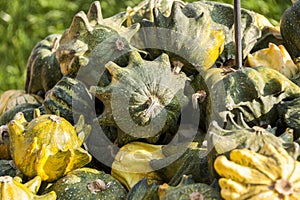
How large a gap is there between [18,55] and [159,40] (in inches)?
128

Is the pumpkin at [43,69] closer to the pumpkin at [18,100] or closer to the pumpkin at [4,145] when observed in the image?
the pumpkin at [18,100]

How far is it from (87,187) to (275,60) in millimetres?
751

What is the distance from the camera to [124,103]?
201 cm

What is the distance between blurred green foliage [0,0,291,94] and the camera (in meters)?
5.18

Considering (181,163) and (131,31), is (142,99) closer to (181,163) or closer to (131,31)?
(181,163)

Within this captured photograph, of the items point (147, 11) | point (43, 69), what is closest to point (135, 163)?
point (147, 11)

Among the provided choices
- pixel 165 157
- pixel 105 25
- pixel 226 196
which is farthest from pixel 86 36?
pixel 226 196

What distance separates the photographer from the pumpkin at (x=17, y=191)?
1.83 m

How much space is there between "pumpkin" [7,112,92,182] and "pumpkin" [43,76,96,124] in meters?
0.12

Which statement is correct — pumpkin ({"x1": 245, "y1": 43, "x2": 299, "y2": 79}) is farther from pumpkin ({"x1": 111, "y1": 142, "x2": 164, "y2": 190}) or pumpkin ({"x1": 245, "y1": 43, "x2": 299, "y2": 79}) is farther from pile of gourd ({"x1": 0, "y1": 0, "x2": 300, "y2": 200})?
pumpkin ({"x1": 111, "y1": 142, "x2": 164, "y2": 190})

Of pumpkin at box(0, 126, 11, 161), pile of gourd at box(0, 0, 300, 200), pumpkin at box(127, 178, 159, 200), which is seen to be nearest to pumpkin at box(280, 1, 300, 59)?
pile of gourd at box(0, 0, 300, 200)

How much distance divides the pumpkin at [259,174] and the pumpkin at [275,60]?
56 cm

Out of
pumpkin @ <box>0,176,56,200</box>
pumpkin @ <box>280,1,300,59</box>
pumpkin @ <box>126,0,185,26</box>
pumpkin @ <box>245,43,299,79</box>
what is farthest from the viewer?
pumpkin @ <box>126,0,185,26</box>

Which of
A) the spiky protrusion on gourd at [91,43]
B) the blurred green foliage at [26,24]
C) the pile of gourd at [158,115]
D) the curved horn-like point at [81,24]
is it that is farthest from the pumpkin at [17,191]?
the blurred green foliage at [26,24]
